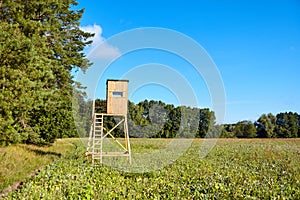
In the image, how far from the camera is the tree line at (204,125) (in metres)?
36.3

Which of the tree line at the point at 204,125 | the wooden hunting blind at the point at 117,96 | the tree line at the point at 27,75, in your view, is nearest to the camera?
the tree line at the point at 27,75

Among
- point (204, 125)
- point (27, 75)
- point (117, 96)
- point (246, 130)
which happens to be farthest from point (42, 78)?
point (246, 130)

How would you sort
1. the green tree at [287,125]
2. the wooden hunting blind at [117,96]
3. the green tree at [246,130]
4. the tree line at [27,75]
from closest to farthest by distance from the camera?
the tree line at [27,75]
the wooden hunting blind at [117,96]
the green tree at [246,130]
the green tree at [287,125]

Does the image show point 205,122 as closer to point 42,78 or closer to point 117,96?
point 117,96

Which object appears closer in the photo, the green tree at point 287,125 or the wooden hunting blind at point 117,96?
the wooden hunting blind at point 117,96

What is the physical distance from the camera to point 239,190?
8125 millimetres

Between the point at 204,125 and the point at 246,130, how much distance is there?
16457 mm

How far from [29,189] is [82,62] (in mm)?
24896

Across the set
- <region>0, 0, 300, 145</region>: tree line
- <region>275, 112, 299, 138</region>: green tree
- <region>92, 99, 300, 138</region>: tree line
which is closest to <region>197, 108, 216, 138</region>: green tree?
<region>92, 99, 300, 138</region>: tree line

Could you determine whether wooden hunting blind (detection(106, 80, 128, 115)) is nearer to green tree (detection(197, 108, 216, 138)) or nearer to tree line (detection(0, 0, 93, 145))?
tree line (detection(0, 0, 93, 145))

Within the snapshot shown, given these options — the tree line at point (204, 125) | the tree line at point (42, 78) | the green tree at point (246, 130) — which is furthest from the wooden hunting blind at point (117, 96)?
the green tree at point (246, 130)

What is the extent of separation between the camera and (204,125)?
55.5 metres

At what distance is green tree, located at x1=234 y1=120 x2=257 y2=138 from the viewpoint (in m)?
66.8

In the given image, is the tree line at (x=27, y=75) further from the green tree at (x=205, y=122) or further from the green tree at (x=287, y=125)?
the green tree at (x=287, y=125)
